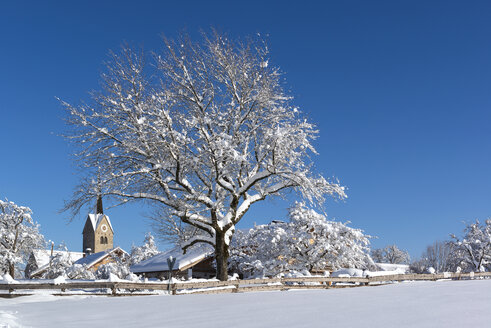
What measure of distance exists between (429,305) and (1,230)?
48.3m

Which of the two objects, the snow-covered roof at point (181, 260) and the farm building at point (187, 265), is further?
the farm building at point (187, 265)

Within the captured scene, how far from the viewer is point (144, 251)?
73.3 metres

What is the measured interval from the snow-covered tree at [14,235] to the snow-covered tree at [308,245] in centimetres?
2734

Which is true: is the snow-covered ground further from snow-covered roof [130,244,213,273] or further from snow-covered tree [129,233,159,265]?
snow-covered tree [129,233,159,265]

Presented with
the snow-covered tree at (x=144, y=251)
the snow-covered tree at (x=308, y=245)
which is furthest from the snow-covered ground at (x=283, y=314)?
the snow-covered tree at (x=144, y=251)

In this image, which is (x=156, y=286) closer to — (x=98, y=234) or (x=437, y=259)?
(x=437, y=259)

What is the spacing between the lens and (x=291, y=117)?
2492 cm

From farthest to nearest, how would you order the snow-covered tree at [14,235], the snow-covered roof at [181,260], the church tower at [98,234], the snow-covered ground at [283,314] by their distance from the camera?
the church tower at [98,234] < the snow-covered tree at [14,235] < the snow-covered roof at [181,260] < the snow-covered ground at [283,314]

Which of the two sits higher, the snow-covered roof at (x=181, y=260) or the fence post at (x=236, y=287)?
the snow-covered roof at (x=181, y=260)

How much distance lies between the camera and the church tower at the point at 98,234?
10929cm

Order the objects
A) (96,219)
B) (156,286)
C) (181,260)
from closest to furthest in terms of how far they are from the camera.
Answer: (156,286), (181,260), (96,219)

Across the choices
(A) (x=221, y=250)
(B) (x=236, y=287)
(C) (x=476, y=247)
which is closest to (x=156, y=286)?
(B) (x=236, y=287)

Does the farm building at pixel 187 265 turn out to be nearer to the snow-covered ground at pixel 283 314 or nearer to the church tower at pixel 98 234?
the snow-covered ground at pixel 283 314

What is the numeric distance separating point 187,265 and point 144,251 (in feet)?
114
